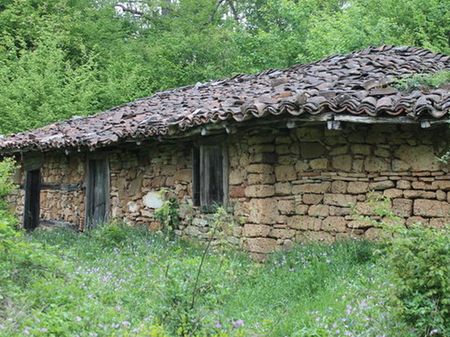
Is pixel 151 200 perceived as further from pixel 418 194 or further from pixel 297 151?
pixel 418 194

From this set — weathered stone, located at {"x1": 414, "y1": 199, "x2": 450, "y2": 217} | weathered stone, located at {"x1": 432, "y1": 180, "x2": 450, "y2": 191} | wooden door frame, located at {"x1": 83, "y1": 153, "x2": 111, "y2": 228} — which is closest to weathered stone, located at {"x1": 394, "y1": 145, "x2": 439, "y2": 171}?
weathered stone, located at {"x1": 432, "y1": 180, "x2": 450, "y2": 191}

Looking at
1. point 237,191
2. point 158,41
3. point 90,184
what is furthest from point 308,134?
point 158,41

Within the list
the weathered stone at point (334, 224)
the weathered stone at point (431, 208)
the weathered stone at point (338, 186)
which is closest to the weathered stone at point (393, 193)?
the weathered stone at point (431, 208)

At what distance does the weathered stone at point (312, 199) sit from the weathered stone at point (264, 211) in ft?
1.49

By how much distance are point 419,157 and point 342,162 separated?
39.9 inches

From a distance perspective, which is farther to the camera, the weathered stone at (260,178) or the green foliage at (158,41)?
the green foliage at (158,41)

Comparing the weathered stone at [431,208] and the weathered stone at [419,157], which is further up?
the weathered stone at [419,157]

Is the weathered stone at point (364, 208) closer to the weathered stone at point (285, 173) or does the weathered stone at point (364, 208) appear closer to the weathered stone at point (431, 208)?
the weathered stone at point (431, 208)

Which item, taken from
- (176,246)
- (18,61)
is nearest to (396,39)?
(176,246)

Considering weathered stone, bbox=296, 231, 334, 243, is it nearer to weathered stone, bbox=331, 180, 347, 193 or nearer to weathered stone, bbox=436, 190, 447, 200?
weathered stone, bbox=331, 180, 347, 193

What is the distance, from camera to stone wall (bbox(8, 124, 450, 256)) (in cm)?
750

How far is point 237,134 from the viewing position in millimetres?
8883

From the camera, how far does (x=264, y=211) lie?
334 inches

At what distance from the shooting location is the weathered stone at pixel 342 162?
26.3 feet
